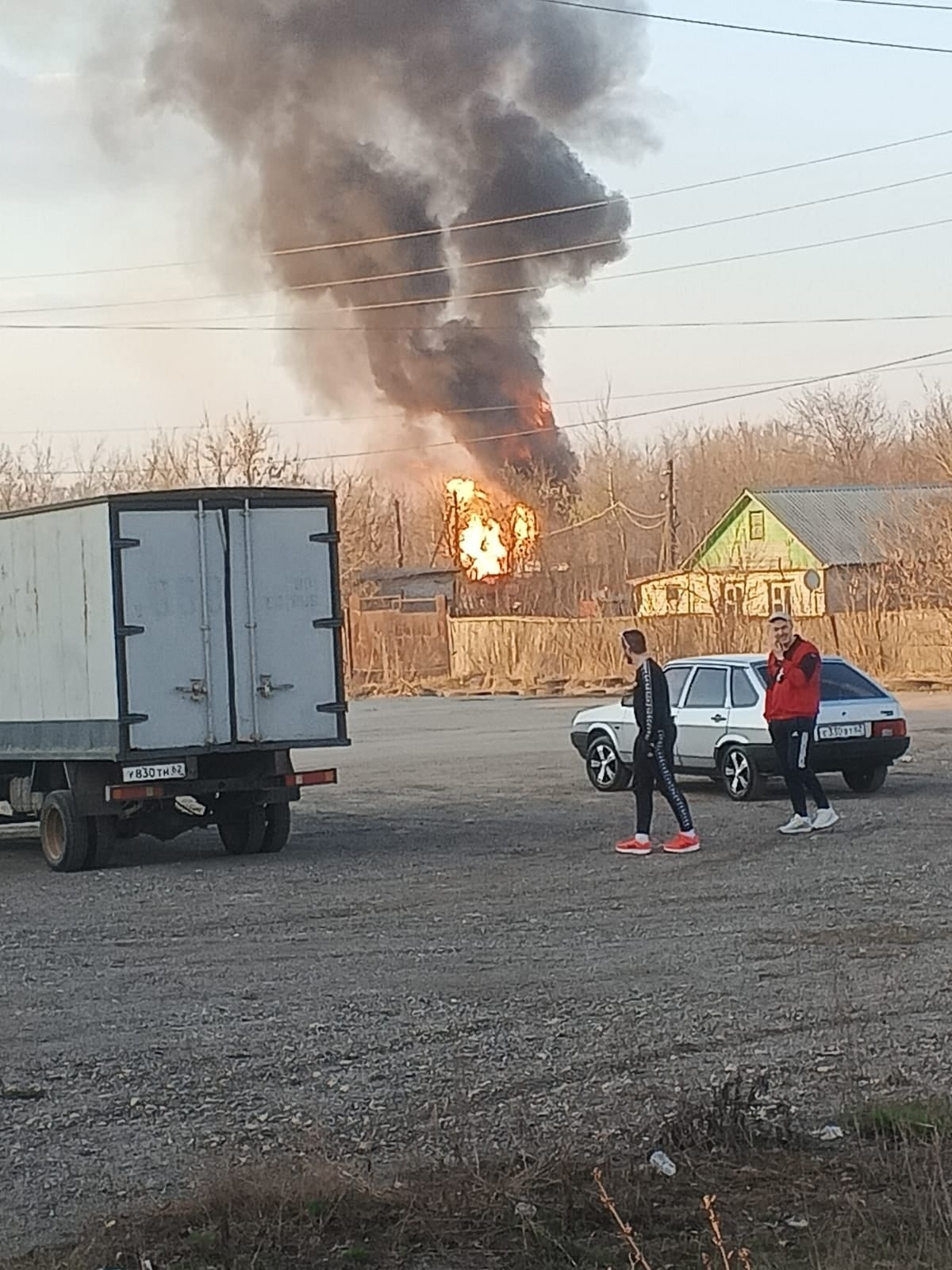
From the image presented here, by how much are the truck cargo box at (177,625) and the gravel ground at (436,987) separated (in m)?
1.19

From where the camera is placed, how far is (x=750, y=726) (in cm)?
1889

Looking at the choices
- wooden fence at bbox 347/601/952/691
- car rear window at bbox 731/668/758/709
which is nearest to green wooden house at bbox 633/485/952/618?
wooden fence at bbox 347/601/952/691

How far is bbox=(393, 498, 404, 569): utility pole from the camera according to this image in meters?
89.6

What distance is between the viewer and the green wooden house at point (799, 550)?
60.2 metres

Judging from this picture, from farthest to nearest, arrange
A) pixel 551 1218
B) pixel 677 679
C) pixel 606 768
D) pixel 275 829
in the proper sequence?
pixel 606 768
pixel 677 679
pixel 275 829
pixel 551 1218

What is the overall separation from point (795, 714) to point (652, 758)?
1.58 meters

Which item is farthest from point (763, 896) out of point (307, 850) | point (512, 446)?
point (512, 446)

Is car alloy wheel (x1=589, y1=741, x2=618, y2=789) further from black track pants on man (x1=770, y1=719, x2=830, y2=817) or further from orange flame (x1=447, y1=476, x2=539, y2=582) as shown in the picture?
orange flame (x1=447, y1=476, x2=539, y2=582)

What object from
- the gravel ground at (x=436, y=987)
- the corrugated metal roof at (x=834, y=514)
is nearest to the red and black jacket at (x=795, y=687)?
the gravel ground at (x=436, y=987)

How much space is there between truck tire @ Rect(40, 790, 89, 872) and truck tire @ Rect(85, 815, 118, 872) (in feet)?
0.14

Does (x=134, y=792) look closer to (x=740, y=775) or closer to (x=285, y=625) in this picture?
(x=285, y=625)

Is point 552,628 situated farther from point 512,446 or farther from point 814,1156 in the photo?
point 814,1156

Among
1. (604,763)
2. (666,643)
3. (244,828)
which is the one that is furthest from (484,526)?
(244,828)

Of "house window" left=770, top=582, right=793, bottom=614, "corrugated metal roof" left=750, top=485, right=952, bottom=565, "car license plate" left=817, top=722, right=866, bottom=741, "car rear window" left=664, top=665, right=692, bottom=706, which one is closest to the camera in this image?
"car license plate" left=817, top=722, right=866, bottom=741
